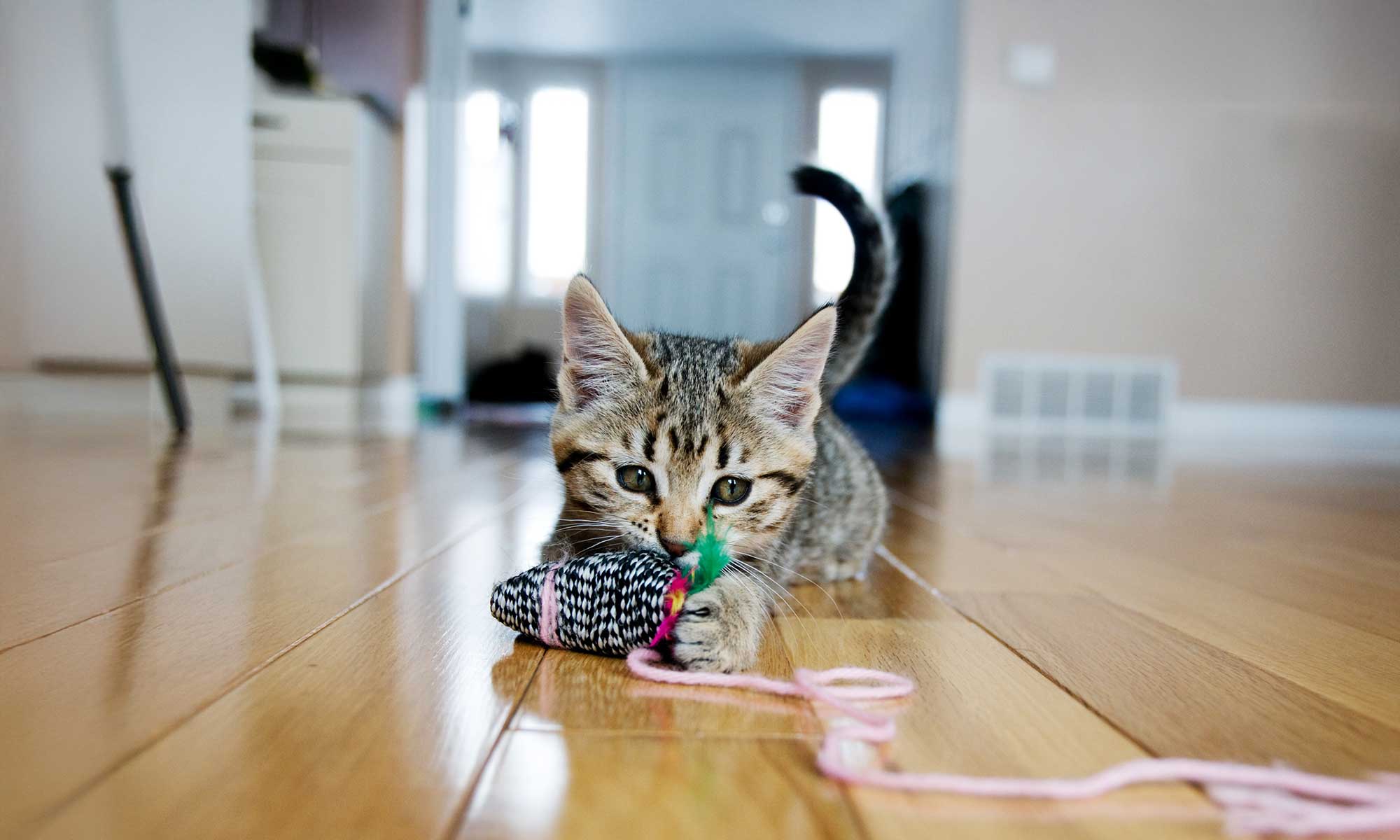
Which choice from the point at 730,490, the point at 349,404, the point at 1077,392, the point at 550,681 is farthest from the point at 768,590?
the point at 1077,392

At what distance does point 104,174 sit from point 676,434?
3216 mm

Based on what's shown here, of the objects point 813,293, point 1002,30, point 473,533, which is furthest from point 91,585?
point 813,293

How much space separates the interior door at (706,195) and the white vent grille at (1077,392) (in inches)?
126

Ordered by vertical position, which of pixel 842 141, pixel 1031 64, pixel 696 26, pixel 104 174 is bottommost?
pixel 104 174

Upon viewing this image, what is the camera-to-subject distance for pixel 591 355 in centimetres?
125

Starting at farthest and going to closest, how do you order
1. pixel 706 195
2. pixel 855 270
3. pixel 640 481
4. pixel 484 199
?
pixel 706 195 < pixel 484 199 < pixel 855 270 < pixel 640 481

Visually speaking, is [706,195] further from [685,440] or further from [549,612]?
[549,612]

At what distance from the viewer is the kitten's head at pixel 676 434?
114cm

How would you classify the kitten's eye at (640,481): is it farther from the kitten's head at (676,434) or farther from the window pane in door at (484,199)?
the window pane in door at (484,199)

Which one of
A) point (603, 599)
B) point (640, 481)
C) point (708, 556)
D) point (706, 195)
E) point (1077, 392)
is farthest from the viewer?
point (706, 195)

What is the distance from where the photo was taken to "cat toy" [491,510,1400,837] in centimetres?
62

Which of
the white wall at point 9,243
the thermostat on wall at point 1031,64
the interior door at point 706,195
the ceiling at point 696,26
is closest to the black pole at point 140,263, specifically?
the white wall at point 9,243

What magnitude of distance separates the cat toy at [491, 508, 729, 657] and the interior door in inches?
309

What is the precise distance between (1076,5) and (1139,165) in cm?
103
